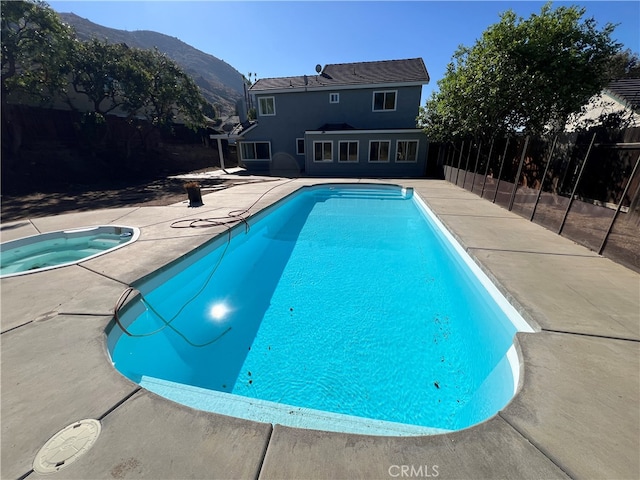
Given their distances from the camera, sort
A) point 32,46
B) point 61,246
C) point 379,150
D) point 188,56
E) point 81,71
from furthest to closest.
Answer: point 188,56, point 379,150, point 81,71, point 32,46, point 61,246

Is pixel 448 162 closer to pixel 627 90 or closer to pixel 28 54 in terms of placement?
pixel 627 90

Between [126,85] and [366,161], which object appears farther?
[366,161]

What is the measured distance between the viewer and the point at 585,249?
4547 mm

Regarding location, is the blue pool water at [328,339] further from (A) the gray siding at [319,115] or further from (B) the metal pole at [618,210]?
(A) the gray siding at [319,115]

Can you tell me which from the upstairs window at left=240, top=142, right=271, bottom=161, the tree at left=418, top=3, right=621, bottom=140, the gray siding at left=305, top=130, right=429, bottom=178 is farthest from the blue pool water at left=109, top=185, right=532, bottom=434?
the upstairs window at left=240, top=142, right=271, bottom=161

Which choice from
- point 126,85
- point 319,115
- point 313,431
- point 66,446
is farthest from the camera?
point 319,115

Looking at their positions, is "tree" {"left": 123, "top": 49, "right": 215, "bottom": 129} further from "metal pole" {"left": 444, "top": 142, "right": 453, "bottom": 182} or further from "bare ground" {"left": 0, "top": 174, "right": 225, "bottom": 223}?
"metal pole" {"left": 444, "top": 142, "right": 453, "bottom": 182}

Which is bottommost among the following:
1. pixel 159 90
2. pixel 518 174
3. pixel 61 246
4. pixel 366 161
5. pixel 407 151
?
pixel 61 246

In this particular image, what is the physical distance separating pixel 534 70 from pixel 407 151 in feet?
25.9

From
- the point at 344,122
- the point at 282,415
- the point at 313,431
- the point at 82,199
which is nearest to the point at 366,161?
the point at 344,122

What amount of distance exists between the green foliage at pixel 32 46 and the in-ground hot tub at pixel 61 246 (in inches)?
477

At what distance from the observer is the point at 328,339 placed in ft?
11.7

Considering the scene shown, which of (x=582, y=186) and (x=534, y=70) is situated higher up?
(x=534, y=70)

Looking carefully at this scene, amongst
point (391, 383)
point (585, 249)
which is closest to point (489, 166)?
point (585, 249)
